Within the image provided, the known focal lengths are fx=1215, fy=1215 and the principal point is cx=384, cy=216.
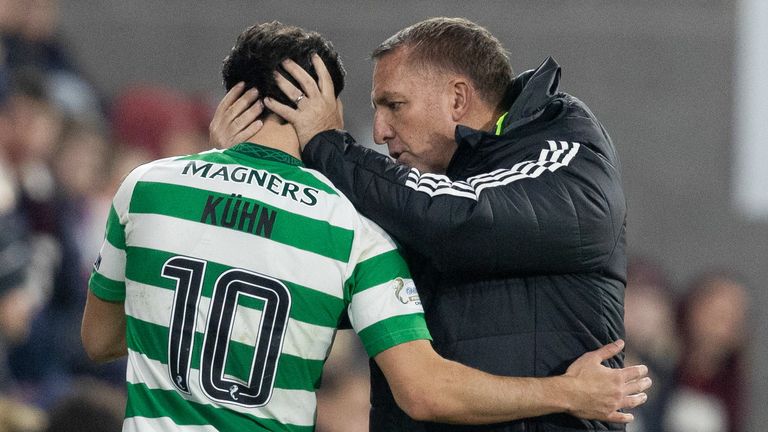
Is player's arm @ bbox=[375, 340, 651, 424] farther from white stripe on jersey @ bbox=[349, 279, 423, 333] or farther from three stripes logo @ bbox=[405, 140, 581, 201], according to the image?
three stripes logo @ bbox=[405, 140, 581, 201]

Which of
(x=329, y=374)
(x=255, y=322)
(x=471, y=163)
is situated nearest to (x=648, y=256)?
(x=329, y=374)

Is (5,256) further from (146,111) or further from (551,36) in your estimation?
(551,36)

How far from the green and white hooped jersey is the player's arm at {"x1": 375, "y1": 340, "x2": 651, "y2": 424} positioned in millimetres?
60

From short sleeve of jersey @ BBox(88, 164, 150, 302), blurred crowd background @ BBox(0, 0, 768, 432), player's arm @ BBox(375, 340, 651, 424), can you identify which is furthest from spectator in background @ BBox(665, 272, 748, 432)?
short sleeve of jersey @ BBox(88, 164, 150, 302)

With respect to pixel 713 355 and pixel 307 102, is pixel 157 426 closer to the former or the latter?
pixel 307 102

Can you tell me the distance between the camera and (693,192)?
714 cm

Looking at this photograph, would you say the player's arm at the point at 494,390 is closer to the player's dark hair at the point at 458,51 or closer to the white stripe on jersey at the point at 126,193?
the white stripe on jersey at the point at 126,193

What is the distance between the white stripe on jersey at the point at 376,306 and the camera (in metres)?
2.34

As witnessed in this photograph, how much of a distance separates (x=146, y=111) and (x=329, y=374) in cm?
217

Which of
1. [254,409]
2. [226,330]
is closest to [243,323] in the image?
[226,330]

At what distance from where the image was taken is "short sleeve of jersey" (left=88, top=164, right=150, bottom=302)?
2441 mm

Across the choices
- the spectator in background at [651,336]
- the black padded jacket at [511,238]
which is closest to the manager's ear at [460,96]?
the black padded jacket at [511,238]

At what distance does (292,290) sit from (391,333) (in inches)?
8.2

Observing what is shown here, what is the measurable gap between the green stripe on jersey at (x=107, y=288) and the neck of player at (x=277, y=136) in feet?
1.36
